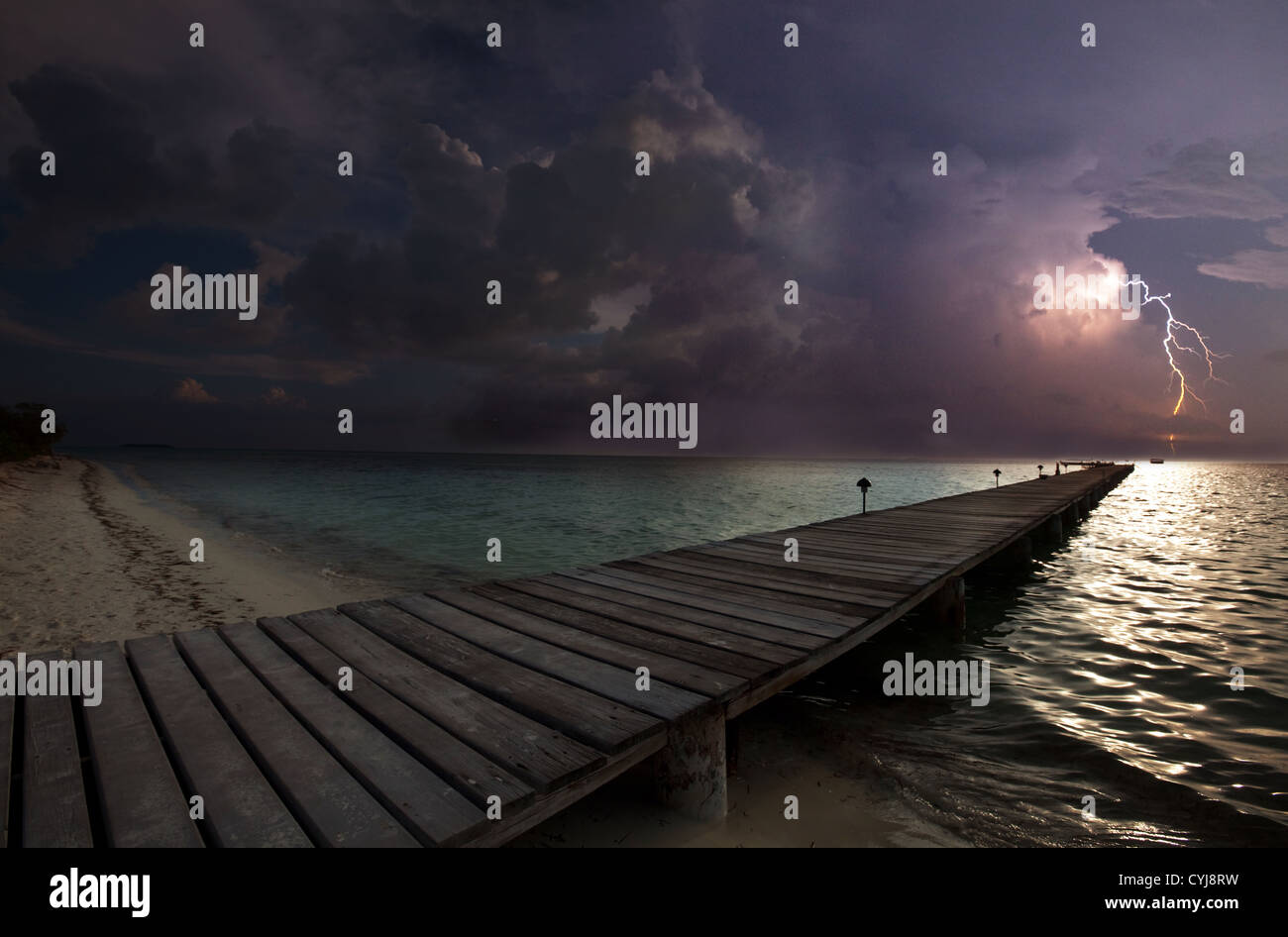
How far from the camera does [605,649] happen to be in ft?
12.3

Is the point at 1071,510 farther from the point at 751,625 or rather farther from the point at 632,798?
the point at 632,798

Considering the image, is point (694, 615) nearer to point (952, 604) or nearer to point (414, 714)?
point (414, 714)

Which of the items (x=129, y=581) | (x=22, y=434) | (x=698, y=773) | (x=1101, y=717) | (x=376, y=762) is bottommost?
(x=1101, y=717)

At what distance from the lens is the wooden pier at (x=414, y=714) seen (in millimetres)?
2008

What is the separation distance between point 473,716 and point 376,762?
505 mm

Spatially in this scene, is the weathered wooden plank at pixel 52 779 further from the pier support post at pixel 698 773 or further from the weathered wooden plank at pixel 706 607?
the weathered wooden plank at pixel 706 607

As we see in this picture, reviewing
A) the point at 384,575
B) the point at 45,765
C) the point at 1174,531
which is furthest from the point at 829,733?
the point at 1174,531

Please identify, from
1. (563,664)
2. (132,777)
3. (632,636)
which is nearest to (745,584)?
(632,636)

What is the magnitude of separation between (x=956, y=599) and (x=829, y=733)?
4020 millimetres

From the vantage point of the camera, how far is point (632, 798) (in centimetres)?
325

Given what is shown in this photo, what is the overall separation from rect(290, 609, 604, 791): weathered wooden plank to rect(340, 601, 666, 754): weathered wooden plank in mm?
60

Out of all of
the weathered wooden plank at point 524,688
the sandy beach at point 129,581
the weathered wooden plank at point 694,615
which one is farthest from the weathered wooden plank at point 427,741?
the sandy beach at point 129,581

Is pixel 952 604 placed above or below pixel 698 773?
below

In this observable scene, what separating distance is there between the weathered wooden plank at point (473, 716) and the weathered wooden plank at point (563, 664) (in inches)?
18.0
